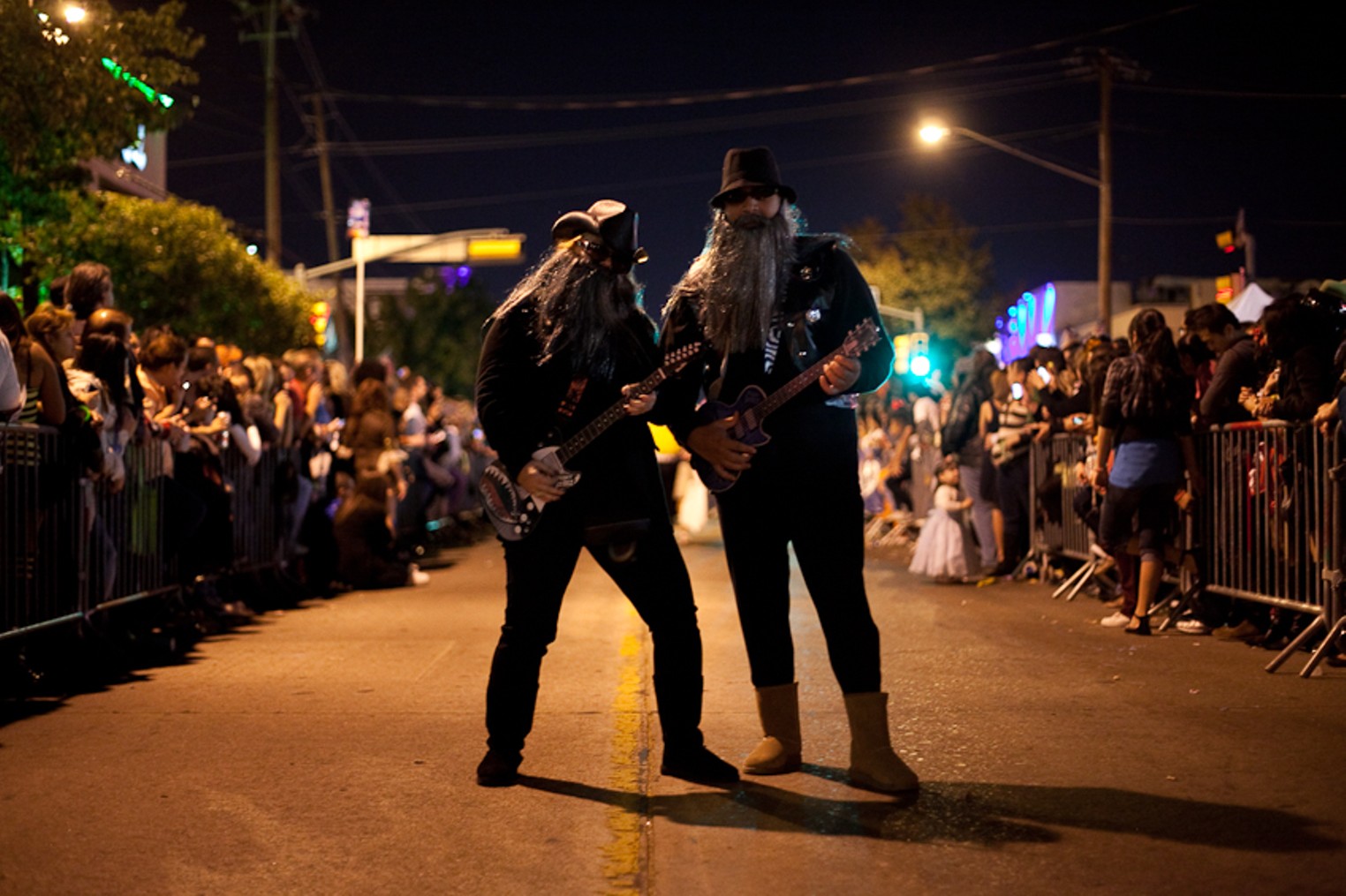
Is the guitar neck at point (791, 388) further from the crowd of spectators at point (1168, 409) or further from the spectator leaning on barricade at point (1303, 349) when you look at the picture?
the spectator leaning on barricade at point (1303, 349)

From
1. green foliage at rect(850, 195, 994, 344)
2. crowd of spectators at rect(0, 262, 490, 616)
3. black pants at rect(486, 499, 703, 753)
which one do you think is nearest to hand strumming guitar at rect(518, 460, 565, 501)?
black pants at rect(486, 499, 703, 753)

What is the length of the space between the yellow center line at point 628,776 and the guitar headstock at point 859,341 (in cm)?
165

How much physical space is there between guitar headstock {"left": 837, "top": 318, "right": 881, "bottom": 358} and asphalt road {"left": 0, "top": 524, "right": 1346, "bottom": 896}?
148 centimetres

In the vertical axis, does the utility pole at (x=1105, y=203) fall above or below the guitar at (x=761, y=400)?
above

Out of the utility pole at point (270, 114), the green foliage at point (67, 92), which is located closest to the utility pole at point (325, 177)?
the utility pole at point (270, 114)

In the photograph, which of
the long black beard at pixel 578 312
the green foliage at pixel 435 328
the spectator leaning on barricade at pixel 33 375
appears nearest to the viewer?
the long black beard at pixel 578 312

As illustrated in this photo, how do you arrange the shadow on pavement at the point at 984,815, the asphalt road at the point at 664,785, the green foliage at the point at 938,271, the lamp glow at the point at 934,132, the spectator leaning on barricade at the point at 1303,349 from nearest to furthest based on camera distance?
the asphalt road at the point at 664,785, the shadow on pavement at the point at 984,815, the spectator leaning on barricade at the point at 1303,349, the lamp glow at the point at 934,132, the green foliage at the point at 938,271

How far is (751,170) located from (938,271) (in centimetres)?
5762

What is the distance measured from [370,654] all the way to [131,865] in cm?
483

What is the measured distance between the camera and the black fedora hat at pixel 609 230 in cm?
568

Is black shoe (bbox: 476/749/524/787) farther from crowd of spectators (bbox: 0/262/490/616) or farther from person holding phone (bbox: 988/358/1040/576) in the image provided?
person holding phone (bbox: 988/358/1040/576)

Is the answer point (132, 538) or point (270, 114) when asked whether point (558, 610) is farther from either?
point (270, 114)

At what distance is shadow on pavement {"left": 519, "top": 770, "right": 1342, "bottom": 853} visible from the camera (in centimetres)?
468

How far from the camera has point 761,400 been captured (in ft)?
18.0
